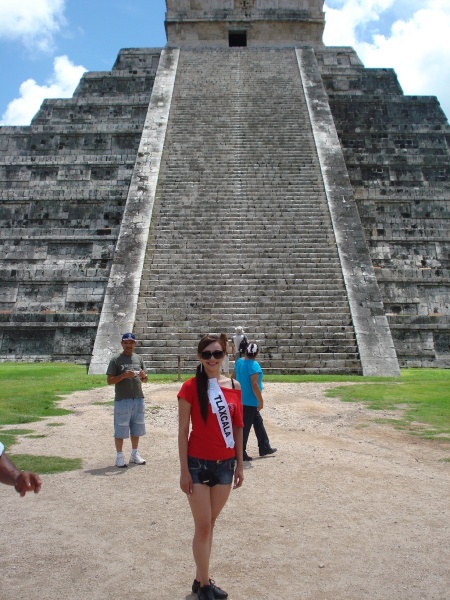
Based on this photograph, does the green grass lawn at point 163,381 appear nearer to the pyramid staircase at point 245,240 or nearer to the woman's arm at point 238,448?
the pyramid staircase at point 245,240

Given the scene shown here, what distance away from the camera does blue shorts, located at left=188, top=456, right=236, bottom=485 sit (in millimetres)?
3496

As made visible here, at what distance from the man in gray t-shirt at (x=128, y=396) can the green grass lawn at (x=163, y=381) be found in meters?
0.61

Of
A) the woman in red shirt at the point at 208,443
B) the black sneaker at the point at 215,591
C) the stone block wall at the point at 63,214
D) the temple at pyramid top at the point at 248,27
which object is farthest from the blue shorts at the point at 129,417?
the temple at pyramid top at the point at 248,27

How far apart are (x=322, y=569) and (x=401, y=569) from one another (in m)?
0.51

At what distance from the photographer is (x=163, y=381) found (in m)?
11.6

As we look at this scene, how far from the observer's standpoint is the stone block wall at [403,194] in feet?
49.7

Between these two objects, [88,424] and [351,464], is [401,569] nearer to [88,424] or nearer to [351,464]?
[351,464]

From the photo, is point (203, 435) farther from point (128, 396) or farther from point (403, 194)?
point (403, 194)

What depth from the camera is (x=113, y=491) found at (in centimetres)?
513

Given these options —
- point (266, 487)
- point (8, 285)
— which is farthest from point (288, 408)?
point (8, 285)

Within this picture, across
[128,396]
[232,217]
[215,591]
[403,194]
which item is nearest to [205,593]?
[215,591]

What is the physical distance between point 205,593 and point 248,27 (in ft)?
96.7

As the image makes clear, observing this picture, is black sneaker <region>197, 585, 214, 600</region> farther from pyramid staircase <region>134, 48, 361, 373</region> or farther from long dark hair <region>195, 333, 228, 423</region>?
pyramid staircase <region>134, 48, 361, 373</region>

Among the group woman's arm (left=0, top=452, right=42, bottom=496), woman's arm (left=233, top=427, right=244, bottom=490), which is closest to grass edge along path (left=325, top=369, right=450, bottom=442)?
woman's arm (left=233, top=427, right=244, bottom=490)
